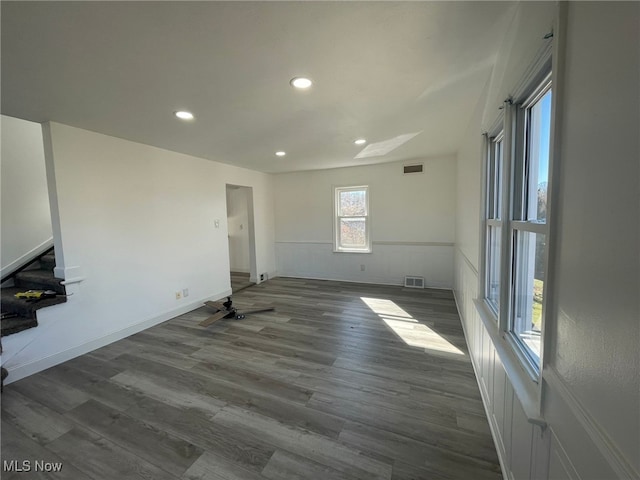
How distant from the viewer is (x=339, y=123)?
2.75m

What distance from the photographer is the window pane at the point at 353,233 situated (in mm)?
5363

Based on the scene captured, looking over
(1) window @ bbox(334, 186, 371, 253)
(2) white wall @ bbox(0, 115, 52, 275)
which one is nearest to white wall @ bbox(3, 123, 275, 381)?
(2) white wall @ bbox(0, 115, 52, 275)

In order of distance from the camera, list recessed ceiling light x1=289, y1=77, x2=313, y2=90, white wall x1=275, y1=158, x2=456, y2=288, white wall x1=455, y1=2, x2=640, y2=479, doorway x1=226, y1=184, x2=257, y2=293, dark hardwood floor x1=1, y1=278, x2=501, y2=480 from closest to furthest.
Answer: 1. white wall x1=455, y1=2, x2=640, y2=479
2. dark hardwood floor x1=1, y1=278, x2=501, y2=480
3. recessed ceiling light x1=289, y1=77, x2=313, y2=90
4. white wall x1=275, y1=158, x2=456, y2=288
5. doorway x1=226, y1=184, x2=257, y2=293

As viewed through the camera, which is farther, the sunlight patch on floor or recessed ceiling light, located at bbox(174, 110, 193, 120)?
the sunlight patch on floor

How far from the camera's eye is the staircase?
233cm

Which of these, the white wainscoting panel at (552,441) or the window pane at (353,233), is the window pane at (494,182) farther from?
the window pane at (353,233)

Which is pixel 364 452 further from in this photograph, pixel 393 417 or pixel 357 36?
pixel 357 36

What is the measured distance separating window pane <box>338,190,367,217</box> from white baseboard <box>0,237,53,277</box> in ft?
15.2

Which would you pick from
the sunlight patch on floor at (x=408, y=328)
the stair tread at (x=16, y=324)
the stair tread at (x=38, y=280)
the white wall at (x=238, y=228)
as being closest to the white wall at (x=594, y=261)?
the sunlight patch on floor at (x=408, y=328)

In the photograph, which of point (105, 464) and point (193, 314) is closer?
point (105, 464)

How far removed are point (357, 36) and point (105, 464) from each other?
2.86 m

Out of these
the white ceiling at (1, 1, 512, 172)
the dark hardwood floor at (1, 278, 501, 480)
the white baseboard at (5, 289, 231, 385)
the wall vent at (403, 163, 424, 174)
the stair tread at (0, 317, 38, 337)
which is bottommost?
the dark hardwood floor at (1, 278, 501, 480)

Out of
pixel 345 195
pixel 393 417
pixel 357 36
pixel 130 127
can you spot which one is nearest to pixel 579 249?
pixel 357 36

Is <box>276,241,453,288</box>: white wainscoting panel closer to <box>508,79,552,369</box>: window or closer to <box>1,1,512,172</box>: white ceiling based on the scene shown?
<box>1,1,512,172</box>: white ceiling
